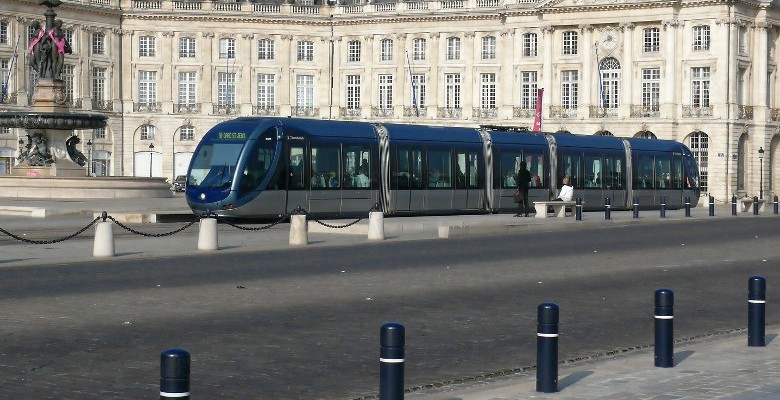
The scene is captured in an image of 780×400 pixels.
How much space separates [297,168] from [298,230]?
39.7 ft

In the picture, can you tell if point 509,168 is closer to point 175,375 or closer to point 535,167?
point 535,167

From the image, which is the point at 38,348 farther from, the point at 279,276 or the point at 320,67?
the point at 320,67

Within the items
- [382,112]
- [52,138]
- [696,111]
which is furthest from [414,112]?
[52,138]

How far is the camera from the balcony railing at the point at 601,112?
113000 mm

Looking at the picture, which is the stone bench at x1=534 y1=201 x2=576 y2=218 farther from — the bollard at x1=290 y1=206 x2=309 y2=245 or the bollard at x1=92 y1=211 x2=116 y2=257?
the bollard at x1=92 y1=211 x2=116 y2=257

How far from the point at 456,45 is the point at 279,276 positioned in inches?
3638

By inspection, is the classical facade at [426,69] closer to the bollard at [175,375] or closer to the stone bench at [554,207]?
the stone bench at [554,207]

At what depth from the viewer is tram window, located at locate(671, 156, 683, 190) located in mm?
73125

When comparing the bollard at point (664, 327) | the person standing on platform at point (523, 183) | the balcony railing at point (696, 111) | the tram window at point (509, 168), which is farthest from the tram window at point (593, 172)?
the bollard at point (664, 327)

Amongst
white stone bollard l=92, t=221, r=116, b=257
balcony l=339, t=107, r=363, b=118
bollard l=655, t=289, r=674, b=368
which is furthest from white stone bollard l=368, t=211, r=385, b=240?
balcony l=339, t=107, r=363, b=118

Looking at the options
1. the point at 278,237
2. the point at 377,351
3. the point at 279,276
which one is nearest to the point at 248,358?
the point at 377,351

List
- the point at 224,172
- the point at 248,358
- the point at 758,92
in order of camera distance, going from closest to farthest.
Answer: the point at 248,358 < the point at 224,172 < the point at 758,92

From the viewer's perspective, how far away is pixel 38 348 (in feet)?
56.8

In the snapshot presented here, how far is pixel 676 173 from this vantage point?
73438 millimetres
